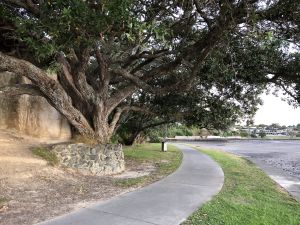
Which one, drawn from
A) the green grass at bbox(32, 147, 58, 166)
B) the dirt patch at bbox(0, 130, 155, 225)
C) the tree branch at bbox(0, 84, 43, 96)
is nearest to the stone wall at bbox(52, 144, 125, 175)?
the green grass at bbox(32, 147, 58, 166)

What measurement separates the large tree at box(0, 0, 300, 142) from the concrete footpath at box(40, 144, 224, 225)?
3382 mm

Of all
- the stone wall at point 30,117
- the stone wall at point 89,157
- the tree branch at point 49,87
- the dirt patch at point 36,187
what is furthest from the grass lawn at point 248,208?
the stone wall at point 30,117

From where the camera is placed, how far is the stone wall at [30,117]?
42.6ft

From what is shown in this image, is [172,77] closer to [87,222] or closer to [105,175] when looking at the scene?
[105,175]

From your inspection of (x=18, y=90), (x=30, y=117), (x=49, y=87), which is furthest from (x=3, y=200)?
(x=30, y=117)

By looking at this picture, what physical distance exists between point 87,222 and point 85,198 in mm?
1910

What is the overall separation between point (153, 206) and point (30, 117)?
7.83 metres

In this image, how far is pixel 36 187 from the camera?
869 centimetres

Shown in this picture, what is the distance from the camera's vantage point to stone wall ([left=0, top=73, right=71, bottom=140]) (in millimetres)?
12984

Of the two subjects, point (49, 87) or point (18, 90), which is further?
point (18, 90)

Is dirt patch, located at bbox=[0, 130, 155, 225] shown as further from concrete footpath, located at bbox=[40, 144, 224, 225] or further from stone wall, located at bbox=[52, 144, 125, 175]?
stone wall, located at bbox=[52, 144, 125, 175]

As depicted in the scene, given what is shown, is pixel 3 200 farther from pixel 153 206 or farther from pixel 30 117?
pixel 30 117

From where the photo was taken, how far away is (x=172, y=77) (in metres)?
16.9

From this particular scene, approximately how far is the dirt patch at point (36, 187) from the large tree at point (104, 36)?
6.03 feet
